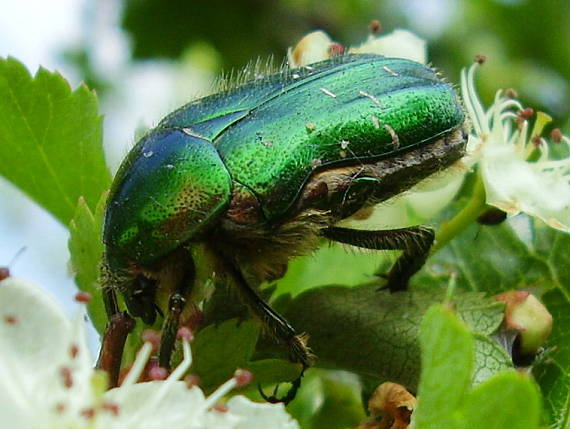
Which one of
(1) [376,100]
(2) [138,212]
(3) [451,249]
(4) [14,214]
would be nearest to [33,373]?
(2) [138,212]

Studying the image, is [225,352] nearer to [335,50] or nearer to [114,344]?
[114,344]

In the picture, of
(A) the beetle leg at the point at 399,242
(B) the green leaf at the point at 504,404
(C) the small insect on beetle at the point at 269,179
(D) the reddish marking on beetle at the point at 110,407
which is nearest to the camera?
(B) the green leaf at the point at 504,404

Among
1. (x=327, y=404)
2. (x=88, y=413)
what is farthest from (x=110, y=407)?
(x=327, y=404)

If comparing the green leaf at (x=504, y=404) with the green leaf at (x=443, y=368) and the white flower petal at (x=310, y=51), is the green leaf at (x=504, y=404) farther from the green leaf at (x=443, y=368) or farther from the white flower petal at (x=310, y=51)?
the white flower petal at (x=310, y=51)

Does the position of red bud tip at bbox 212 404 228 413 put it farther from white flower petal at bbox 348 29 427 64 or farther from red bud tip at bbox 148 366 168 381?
white flower petal at bbox 348 29 427 64

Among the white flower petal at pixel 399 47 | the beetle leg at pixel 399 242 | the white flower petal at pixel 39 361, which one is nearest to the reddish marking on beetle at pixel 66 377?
the white flower petal at pixel 39 361
